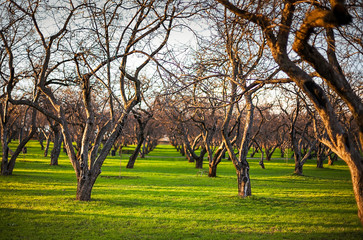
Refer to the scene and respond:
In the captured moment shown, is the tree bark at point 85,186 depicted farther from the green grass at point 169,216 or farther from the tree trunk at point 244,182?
the tree trunk at point 244,182

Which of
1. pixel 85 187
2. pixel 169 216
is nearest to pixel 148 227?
pixel 169 216

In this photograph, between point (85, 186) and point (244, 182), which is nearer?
point (85, 186)

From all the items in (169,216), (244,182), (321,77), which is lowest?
(169,216)

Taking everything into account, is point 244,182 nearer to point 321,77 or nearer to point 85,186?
point 85,186

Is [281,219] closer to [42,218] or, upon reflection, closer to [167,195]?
[167,195]

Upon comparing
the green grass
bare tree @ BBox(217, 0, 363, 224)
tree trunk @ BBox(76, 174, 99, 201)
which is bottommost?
the green grass

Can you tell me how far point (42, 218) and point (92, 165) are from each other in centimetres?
261

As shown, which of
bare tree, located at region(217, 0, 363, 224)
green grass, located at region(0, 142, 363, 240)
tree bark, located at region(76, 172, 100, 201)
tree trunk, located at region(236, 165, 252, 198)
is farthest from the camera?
tree trunk, located at region(236, 165, 252, 198)

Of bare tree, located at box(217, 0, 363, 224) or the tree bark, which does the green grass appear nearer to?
the tree bark

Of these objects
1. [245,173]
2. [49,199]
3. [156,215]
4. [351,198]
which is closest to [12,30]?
[49,199]

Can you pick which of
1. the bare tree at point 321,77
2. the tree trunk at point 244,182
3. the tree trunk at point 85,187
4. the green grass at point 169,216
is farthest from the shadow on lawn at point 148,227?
the tree trunk at point 244,182

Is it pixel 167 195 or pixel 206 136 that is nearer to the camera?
pixel 167 195

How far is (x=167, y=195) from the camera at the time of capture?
1304cm

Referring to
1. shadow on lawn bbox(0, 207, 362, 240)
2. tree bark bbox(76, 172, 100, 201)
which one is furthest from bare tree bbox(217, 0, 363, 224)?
tree bark bbox(76, 172, 100, 201)
